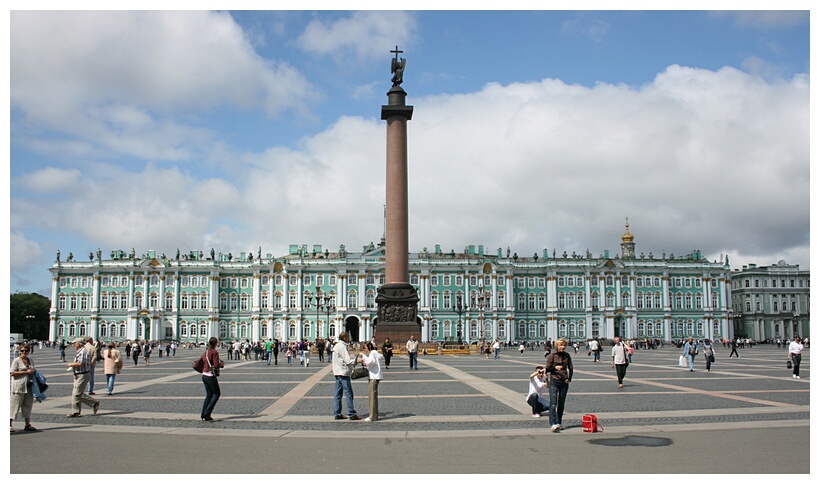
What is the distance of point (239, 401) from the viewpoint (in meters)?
16.9

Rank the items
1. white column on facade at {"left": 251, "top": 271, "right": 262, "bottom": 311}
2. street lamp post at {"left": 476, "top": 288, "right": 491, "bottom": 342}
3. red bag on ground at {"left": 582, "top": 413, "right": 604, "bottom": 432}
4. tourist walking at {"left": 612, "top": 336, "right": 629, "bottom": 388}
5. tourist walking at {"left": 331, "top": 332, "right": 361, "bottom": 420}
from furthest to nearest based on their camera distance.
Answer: white column on facade at {"left": 251, "top": 271, "right": 262, "bottom": 311} < street lamp post at {"left": 476, "top": 288, "right": 491, "bottom": 342} < tourist walking at {"left": 612, "top": 336, "right": 629, "bottom": 388} < tourist walking at {"left": 331, "top": 332, "right": 361, "bottom": 420} < red bag on ground at {"left": 582, "top": 413, "right": 604, "bottom": 432}

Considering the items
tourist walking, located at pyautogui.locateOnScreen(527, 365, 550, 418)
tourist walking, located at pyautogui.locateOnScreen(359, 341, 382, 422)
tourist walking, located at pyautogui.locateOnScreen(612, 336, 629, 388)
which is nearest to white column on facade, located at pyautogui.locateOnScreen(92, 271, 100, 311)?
tourist walking, located at pyautogui.locateOnScreen(612, 336, 629, 388)

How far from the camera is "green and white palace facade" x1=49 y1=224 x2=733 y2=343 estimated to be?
343ft

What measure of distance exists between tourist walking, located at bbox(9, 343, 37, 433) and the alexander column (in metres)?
34.6

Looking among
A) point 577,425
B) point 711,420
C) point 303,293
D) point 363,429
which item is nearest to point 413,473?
point 363,429

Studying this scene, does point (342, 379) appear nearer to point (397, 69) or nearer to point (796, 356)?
point (796, 356)

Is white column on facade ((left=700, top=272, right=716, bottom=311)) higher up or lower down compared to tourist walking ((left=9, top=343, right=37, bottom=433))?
higher up

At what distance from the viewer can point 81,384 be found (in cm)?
1435

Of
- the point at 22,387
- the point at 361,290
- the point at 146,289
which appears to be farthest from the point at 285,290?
the point at 22,387

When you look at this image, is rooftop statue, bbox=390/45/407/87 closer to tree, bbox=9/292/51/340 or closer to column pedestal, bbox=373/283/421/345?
column pedestal, bbox=373/283/421/345

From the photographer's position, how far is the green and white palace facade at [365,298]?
105 metres

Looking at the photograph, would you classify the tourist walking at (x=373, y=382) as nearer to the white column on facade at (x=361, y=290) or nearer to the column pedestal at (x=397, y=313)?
the column pedestal at (x=397, y=313)

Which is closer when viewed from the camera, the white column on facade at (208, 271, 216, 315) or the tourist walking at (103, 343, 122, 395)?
the tourist walking at (103, 343, 122, 395)

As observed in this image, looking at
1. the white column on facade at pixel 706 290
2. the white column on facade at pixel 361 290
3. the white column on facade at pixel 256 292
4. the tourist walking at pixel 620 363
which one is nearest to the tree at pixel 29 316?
the white column on facade at pixel 256 292
